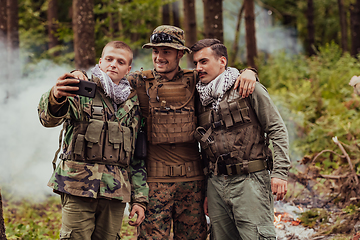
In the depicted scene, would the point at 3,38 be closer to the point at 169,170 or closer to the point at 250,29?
the point at 250,29

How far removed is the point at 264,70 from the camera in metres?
12.8

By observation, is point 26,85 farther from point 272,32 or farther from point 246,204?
point 272,32

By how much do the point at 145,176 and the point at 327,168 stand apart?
16.1 ft

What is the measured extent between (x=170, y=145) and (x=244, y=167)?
0.74 m

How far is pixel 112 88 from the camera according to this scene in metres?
2.79

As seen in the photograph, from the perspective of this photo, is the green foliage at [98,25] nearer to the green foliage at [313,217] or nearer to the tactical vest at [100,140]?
the tactical vest at [100,140]

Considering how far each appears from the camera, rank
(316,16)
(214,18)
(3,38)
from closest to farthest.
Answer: (214,18) < (3,38) < (316,16)

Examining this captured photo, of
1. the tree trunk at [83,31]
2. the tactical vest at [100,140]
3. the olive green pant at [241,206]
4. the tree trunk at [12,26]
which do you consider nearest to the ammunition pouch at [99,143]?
the tactical vest at [100,140]

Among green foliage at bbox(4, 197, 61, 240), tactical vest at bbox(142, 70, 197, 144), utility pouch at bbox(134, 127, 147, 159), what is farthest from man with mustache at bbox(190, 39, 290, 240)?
green foliage at bbox(4, 197, 61, 240)

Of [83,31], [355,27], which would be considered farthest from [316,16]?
[83,31]

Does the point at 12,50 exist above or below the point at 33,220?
above

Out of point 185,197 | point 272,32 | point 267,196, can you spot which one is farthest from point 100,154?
point 272,32

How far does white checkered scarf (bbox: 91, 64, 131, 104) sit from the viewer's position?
2.77 m

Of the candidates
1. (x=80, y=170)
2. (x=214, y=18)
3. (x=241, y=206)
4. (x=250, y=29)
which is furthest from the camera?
(x=250, y=29)
